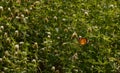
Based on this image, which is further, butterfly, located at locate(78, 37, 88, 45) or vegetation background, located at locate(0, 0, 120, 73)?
butterfly, located at locate(78, 37, 88, 45)

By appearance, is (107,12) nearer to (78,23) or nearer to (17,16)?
(78,23)

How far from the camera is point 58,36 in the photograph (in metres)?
8.18

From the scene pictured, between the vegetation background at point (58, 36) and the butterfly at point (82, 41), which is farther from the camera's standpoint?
the butterfly at point (82, 41)

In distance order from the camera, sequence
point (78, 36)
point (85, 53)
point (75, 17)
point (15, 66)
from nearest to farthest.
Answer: point (15, 66)
point (85, 53)
point (78, 36)
point (75, 17)

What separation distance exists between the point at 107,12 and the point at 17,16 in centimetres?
245

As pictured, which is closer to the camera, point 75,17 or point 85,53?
point 85,53

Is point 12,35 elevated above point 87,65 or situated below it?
above

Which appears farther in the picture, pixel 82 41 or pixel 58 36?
pixel 58 36

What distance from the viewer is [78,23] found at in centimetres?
867

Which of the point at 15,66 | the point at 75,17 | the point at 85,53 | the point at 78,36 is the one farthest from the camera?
the point at 75,17

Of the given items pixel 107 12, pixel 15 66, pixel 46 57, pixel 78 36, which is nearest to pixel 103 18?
pixel 107 12

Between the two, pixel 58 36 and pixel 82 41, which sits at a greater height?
pixel 58 36

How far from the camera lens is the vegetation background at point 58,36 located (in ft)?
24.4

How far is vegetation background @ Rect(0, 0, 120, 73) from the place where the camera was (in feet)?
24.4
